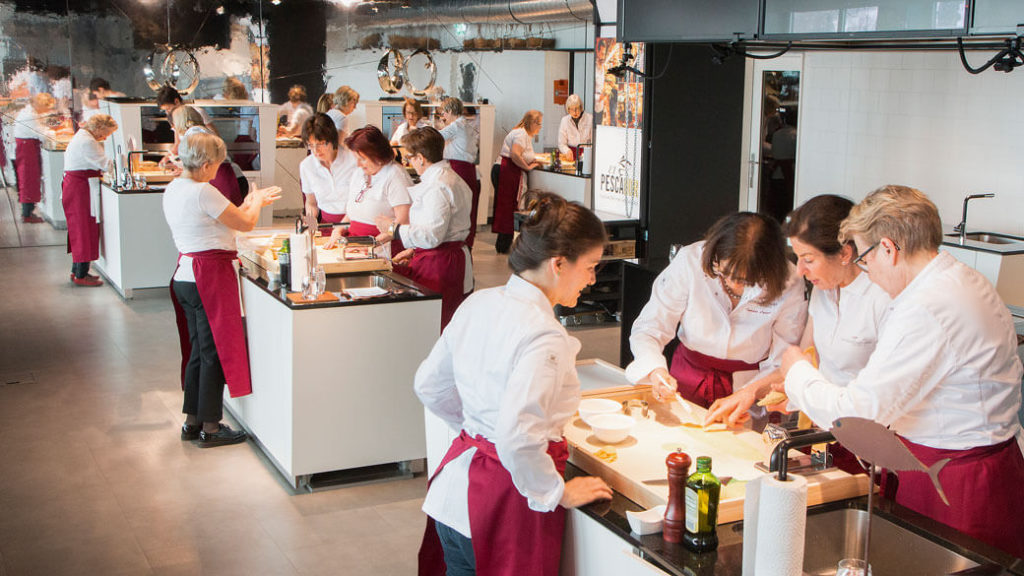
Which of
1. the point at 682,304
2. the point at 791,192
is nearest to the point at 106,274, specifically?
the point at 791,192

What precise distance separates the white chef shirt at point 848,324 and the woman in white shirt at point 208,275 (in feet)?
9.86

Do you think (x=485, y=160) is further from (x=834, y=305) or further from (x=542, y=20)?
(x=834, y=305)

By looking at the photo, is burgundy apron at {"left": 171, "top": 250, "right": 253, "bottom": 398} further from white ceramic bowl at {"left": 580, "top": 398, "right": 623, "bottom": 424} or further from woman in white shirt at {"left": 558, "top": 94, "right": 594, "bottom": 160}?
woman in white shirt at {"left": 558, "top": 94, "right": 594, "bottom": 160}

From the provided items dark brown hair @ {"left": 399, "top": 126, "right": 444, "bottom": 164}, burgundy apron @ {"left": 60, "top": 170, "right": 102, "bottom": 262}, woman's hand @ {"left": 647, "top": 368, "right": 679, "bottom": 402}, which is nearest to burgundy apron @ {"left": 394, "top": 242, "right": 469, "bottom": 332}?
dark brown hair @ {"left": 399, "top": 126, "right": 444, "bottom": 164}

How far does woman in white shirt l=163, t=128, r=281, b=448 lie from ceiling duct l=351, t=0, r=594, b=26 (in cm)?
594

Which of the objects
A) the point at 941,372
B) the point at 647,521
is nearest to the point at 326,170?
the point at 647,521

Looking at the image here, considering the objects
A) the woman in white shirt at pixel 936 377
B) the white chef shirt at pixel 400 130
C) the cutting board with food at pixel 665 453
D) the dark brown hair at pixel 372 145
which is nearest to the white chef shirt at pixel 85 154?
the white chef shirt at pixel 400 130

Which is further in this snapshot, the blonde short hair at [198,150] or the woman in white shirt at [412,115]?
the woman in white shirt at [412,115]

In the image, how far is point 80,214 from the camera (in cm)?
894

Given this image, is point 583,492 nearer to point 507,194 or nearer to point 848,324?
point 848,324

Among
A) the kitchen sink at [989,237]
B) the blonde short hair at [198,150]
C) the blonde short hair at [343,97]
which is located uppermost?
the blonde short hair at [343,97]

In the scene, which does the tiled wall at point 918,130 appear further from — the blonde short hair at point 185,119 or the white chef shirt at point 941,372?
the blonde short hair at point 185,119

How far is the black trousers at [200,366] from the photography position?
5.12 meters

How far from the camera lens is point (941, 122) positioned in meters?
8.01
